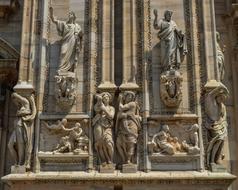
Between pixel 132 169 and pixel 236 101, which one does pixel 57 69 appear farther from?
pixel 236 101

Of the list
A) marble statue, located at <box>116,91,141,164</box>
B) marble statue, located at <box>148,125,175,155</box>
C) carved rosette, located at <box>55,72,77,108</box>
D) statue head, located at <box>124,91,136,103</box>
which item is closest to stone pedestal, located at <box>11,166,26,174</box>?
carved rosette, located at <box>55,72,77,108</box>

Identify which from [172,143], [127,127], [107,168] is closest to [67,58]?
[127,127]

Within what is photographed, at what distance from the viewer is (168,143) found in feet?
41.3

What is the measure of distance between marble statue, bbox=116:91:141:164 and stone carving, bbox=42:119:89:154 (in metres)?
0.90

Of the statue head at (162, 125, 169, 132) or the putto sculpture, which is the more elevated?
the putto sculpture

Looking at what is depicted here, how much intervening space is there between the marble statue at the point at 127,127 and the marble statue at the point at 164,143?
19.1 inches

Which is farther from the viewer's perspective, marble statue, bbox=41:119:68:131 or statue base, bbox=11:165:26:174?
marble statue, bbox=41:119:68:131

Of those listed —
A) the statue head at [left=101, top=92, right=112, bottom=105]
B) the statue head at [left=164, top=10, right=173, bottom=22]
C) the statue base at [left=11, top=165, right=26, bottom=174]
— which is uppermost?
the statue head at [left=164, top=10, right=173, bottom=22]

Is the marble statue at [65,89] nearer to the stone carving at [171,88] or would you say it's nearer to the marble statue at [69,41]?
the marble statue at [69,41]

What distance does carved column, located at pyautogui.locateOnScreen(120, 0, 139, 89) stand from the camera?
13156 mm

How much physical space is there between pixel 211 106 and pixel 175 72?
130 cm

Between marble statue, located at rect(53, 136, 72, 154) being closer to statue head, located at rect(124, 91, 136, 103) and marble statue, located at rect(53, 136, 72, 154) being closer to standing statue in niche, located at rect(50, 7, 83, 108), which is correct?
standing statue in niche, located at rect(50, 7, 83, 108)

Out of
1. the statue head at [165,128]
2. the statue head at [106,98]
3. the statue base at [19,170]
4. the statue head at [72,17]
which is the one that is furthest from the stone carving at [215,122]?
the statue base at [19,170]

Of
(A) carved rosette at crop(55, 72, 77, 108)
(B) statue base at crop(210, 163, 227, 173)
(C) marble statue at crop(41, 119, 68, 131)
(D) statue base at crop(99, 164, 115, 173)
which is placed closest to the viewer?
(B) statue base at crop(210, 163, 227, 173)
